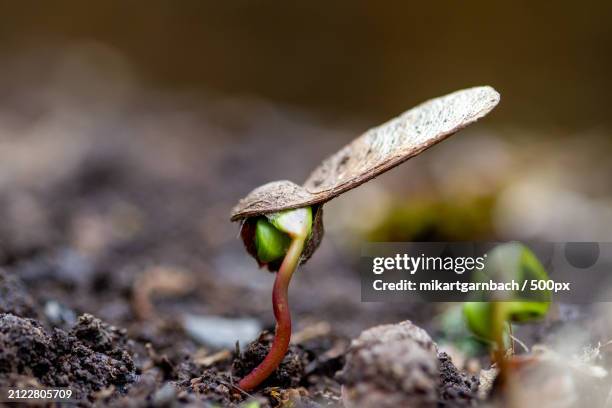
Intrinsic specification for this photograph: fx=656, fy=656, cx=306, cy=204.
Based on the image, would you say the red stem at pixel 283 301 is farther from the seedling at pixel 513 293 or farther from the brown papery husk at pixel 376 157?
the seedling at pixel 513 293

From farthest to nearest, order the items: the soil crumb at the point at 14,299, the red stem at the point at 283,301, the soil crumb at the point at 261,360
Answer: the soil crumb at the point at 14,299 < the soil crumb at the point at 261,360 < the red stem at the point at 283,301

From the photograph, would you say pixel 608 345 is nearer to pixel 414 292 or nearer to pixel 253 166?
pixel 414 292

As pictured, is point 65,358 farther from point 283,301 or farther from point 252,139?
point 252,139

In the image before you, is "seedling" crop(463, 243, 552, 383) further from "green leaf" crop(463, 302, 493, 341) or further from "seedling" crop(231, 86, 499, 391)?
"seedling" crop(231, 86, 499, 391)

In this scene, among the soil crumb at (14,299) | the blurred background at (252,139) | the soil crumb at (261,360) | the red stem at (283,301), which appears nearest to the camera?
the red stem at (283,301)

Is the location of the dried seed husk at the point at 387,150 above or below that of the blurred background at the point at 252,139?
below

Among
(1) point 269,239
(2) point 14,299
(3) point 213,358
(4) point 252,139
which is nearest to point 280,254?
(1) point 269,239

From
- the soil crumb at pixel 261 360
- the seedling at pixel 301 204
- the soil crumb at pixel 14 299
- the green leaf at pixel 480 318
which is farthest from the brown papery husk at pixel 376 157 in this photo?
the soil crumb at pixel 14 299
